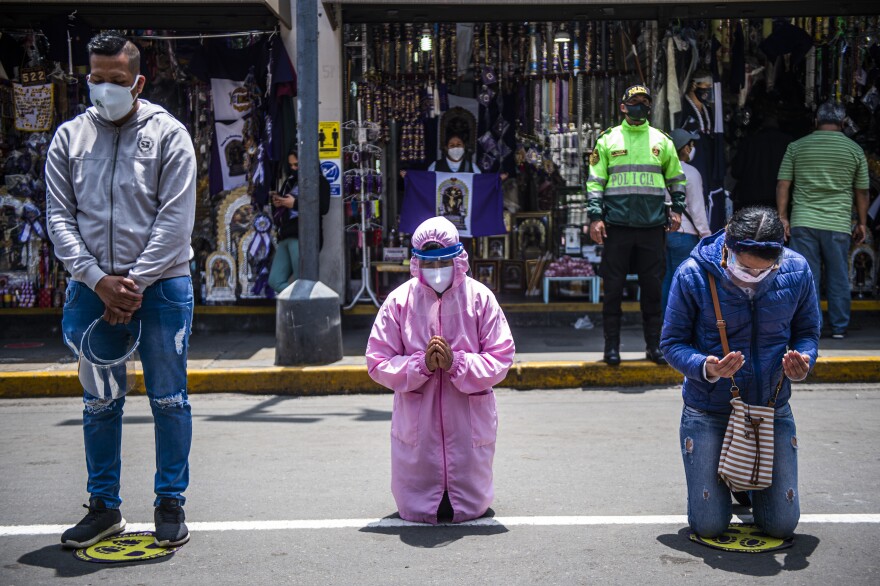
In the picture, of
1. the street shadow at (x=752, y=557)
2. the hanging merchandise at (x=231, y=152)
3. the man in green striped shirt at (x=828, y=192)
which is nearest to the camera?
the street shadow at (x=752, y=557)

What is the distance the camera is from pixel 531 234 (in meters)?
12.6

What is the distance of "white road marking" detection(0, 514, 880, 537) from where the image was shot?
4.82m

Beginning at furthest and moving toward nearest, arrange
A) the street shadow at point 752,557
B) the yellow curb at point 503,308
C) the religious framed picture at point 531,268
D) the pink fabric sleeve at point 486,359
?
the religious framed picture at point 531,268, the yellow curb at point 503,308, the pink fabric sleeve at point 486,359, the street shadow at point 752,557

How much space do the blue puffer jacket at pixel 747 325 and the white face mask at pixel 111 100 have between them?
251 centimetres

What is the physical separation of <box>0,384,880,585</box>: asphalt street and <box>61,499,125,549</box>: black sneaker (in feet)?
0.25

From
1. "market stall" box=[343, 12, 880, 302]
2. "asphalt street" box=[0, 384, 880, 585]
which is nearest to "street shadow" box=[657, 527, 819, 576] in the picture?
"asphalt street" box=[0, 384, 880, 585]

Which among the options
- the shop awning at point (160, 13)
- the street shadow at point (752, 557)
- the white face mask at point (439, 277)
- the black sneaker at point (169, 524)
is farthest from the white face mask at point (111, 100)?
the shop awning at point (160, 13)

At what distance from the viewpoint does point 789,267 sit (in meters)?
4.58

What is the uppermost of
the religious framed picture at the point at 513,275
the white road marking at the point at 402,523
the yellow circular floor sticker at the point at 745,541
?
the religious framed picture at the point at 513,275

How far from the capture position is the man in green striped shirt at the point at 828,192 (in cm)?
955

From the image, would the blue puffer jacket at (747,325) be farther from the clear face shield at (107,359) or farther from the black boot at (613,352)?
the black boot at (613,352)

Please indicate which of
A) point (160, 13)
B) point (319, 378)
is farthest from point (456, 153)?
point (319, 378)

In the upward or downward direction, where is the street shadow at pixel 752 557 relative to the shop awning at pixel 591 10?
downward

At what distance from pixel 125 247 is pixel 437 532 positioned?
1.85 metres
